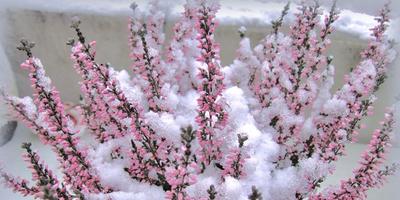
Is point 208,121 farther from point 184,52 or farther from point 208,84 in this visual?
point 184,52

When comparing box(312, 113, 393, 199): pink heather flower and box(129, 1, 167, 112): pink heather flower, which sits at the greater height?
box(129, 1, 167, 112): pink heather flower

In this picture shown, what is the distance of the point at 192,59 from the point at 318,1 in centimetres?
29

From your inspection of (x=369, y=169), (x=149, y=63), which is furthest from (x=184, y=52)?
(x=369, y=169)

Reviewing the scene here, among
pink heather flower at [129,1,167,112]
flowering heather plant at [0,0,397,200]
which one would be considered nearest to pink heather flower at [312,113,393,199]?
flowering heather plant at [0,0,397,200]

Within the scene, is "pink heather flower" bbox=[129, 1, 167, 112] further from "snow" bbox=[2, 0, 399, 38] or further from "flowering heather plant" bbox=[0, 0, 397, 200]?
"snow" bbox=[2, 0, 399, 38]

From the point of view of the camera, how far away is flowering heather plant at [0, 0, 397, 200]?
549 mm

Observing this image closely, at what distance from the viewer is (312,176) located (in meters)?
0.67

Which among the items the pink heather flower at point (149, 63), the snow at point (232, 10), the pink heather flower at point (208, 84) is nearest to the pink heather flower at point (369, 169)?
the pink heather flower at point (208, 84)

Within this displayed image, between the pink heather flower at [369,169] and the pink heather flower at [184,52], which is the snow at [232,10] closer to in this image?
the pink heather flower at [184,52]

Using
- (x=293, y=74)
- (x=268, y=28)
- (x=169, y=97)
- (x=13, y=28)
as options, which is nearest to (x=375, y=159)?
(x=293, y=74)

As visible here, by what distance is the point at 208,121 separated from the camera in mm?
593

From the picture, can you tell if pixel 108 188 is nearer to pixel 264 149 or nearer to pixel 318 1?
pixel 264 149

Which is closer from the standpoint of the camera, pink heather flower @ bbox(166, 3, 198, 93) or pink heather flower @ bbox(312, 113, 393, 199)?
pink heather flower @ bbox(312, 113, 393, 199)

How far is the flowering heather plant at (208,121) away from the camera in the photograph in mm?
549
